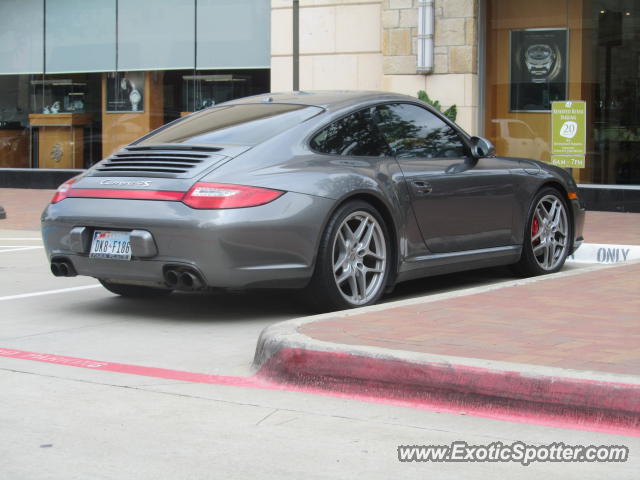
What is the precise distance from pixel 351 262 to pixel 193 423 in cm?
267

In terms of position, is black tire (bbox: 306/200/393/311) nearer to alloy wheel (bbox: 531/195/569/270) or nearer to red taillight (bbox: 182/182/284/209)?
red taillight (bbox: 182/182/284/209)

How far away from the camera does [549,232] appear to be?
862cm

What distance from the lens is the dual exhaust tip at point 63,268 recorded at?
692 cm

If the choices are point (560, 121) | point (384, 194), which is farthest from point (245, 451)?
point (560, 121)

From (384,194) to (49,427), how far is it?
10.8 feet

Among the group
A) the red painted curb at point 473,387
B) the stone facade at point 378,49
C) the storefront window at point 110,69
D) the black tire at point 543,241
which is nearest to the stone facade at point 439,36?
the stone facade at point 378,49

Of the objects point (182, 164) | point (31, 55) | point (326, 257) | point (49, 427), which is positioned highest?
point (31, 55)

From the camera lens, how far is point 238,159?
6.64 meters

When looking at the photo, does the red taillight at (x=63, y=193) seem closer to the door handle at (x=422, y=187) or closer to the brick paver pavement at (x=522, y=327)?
the brick paver pavement at (x=522, y=327)

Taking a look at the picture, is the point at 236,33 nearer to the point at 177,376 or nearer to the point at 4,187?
the point at 4,187

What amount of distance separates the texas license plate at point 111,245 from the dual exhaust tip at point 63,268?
0.82 ft

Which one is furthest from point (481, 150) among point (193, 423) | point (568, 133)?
point (568, 133)

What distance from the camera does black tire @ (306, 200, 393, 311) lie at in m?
6.69

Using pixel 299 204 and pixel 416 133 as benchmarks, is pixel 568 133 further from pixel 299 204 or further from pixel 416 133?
pixel 299 204
